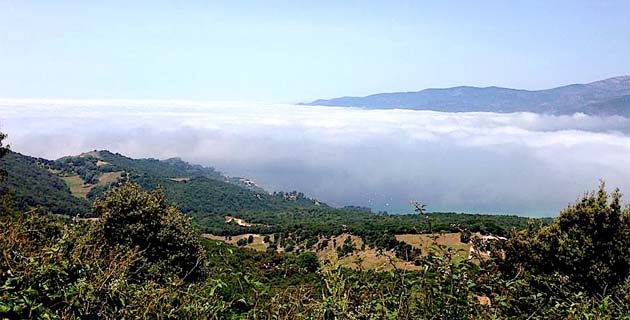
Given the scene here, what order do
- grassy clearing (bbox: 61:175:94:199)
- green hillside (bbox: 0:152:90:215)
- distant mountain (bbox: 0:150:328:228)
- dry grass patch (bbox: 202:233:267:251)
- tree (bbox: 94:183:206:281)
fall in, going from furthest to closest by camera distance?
grassy clearing (bbox: 61:175:94:199), distant mountain (bbox: 0:150:328:228), dry grass patch (bbox: 202:233:267:251), green hillside (bbox: 0:152:90:215), tree (bbox: 94:183:206:281)

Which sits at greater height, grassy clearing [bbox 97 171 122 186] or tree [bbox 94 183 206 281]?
tree [bbox 94 183 206 281]

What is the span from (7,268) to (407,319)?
3.05m

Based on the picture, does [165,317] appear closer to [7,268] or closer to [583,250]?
[7,268]

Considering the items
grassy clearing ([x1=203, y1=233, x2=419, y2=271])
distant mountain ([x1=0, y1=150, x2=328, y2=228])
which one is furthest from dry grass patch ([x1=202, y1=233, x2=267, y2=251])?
distant mountain ([x1=0, y1=150, x2=328, y2=228])

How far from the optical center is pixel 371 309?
3742mm

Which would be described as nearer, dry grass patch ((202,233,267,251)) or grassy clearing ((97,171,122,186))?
dry grass patch ((202,233,267,251))

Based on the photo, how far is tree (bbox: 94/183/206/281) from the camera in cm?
1521

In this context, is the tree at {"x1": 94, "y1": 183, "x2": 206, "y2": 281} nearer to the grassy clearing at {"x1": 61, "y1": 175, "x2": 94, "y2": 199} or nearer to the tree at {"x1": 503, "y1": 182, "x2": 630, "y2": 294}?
the tree at {"x1": 503, "y1": 182, "x2": 630, "y2": 294}

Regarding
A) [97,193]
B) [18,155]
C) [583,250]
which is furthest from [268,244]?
[18,155]

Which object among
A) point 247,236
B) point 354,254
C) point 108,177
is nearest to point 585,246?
point 354,254

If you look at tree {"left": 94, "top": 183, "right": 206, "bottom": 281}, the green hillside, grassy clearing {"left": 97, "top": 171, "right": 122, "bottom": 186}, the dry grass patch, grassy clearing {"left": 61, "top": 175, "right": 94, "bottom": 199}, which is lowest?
the dry grass patch

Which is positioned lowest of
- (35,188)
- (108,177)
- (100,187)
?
(100,187)

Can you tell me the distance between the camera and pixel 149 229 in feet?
51.2

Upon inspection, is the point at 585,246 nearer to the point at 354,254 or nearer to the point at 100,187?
the point at 354,254
